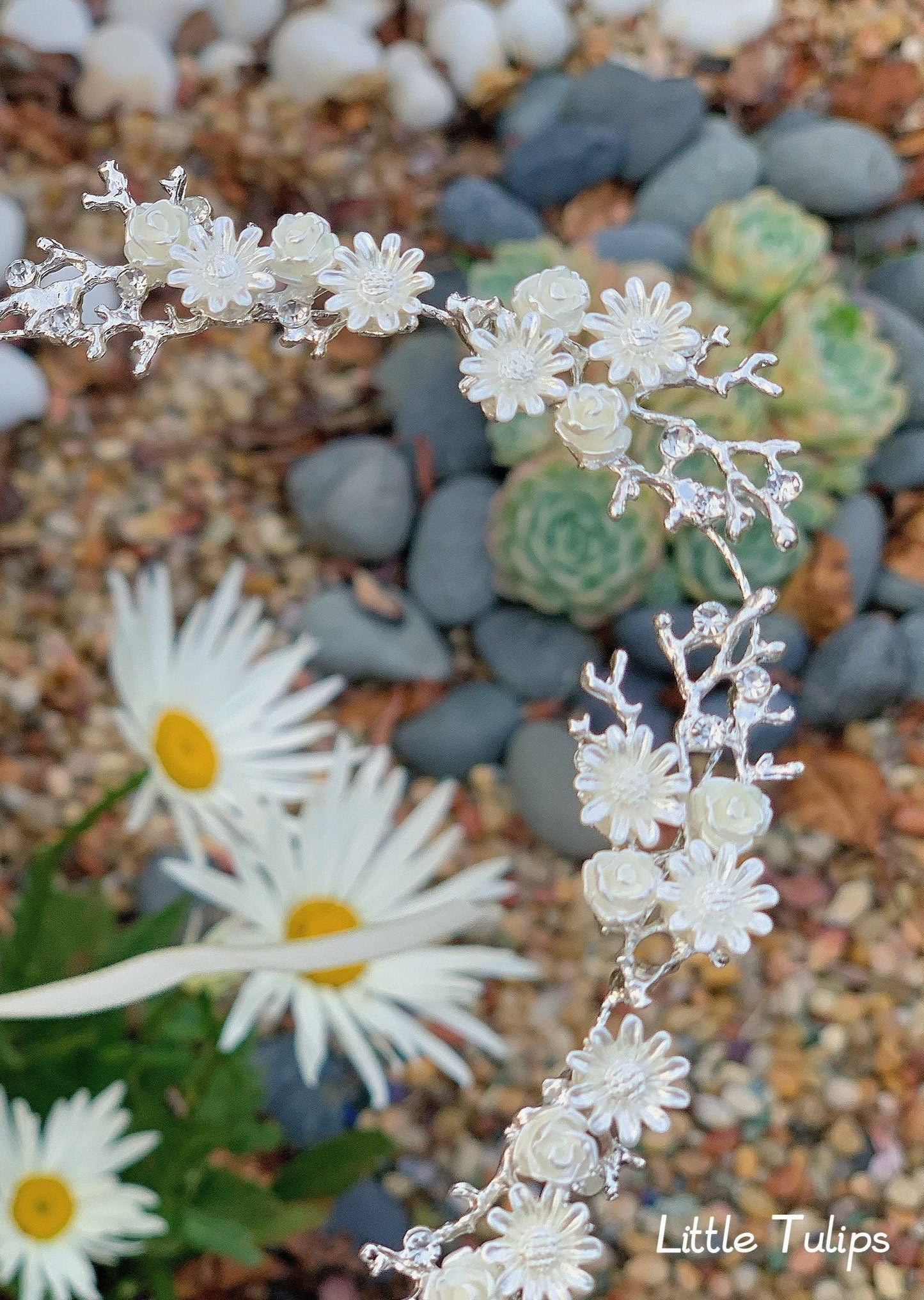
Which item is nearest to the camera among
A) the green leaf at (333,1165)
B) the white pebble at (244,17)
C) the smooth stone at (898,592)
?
the green leaf at (333,1165)

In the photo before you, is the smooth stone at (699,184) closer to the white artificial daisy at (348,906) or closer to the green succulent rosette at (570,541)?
the green succulent rosette at (570,541)

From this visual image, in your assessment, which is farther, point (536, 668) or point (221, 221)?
point (536, 668)

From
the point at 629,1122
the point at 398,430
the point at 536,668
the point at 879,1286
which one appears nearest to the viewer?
the point at 629,1122


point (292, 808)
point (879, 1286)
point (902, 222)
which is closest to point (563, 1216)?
point (879, 1286)

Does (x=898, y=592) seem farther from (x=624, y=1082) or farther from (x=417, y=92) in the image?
(x=624, y=1082)

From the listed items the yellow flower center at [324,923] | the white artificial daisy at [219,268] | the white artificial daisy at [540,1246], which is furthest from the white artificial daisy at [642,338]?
the yellow flower center at [324,923]

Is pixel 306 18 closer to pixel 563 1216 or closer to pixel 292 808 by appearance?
pixel 292 808
